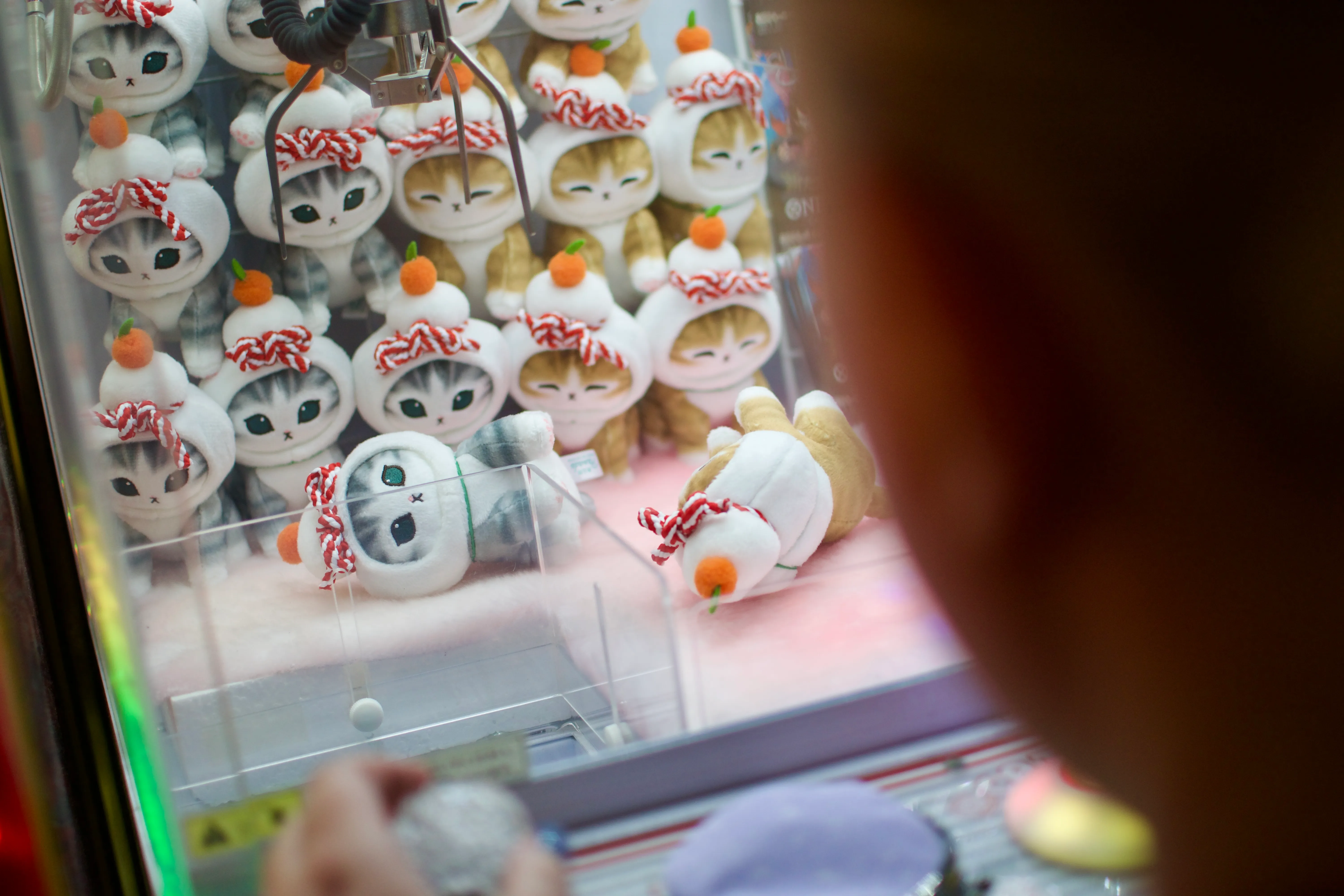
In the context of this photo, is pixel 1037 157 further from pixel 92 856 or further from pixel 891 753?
pixel 92 856

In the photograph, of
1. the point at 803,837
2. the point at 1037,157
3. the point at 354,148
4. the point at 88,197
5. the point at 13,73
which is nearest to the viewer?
the point at 1037,157

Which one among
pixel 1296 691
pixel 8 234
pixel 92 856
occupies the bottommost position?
pixel 92 856

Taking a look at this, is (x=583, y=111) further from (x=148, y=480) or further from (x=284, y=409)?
(x=148, y=480)

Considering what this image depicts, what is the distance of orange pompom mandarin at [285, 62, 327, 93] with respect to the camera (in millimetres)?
533

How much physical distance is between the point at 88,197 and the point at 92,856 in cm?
27

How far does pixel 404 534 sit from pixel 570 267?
29 cm

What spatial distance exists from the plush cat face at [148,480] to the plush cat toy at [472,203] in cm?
19

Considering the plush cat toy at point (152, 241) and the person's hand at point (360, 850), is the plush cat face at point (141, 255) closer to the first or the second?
the plush cat toy at point (152, 241)

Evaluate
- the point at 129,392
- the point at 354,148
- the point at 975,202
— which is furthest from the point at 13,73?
the point at 975,202

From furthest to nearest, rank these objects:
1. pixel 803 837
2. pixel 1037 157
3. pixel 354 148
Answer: pixel 354 148 → pixel 803 837 → pixel 1037 157

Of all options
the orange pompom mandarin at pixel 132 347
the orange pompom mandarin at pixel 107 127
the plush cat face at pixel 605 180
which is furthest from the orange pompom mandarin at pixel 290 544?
the plush cat face at pixel 605 180

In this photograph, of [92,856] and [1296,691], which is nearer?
[1296,691]

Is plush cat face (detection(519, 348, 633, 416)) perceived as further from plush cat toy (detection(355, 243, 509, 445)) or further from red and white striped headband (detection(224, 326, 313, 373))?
red and white striped headband (detection(224, 326, 313, 373))

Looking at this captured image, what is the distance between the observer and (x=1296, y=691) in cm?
14
